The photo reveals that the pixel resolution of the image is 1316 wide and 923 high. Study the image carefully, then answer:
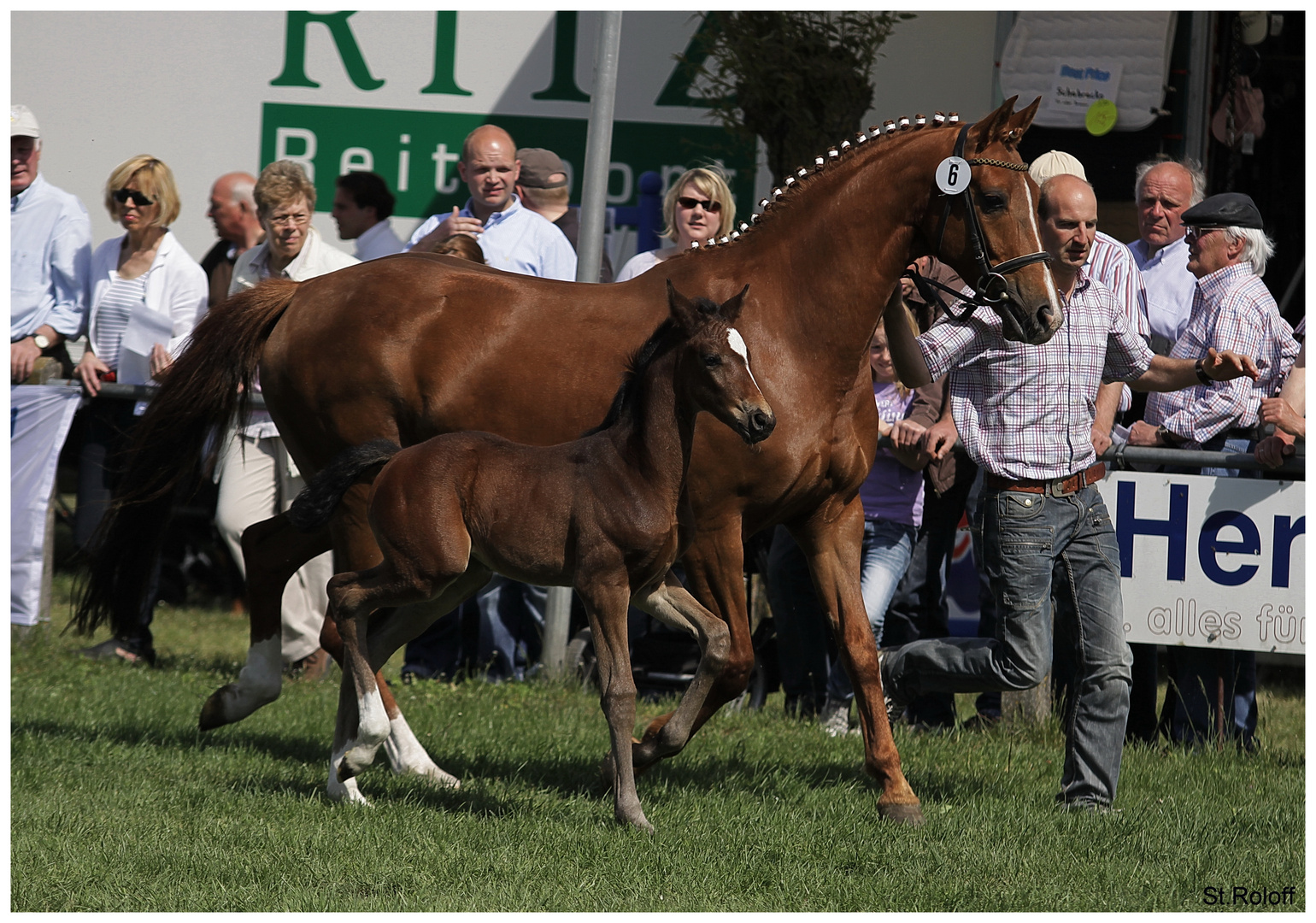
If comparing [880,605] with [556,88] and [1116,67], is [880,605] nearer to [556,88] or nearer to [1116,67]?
[1116,67]

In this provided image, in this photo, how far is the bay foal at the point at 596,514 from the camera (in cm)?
450

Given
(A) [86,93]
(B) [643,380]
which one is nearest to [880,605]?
(B) [643,380]

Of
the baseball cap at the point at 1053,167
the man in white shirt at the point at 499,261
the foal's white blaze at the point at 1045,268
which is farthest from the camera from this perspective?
the man in white shirt at the point at 499,261

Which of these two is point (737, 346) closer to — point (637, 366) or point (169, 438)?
point (637, 366)

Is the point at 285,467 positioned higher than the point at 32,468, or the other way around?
the point at 285,467

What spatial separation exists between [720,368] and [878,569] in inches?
105

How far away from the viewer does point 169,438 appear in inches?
247

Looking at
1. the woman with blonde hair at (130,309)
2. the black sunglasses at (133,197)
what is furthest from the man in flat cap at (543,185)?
the black sunglasses at (133,197)

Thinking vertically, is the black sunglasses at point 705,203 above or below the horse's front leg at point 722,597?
above

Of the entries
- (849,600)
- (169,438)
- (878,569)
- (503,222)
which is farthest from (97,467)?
(849,600)

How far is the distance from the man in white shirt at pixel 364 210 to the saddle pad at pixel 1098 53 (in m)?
4.03

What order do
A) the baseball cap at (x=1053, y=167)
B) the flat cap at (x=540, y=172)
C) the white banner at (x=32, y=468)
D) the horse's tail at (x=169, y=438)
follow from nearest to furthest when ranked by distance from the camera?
the baseball cap at (x=1053, y=167)
the horse's tail at (x=169, y=438)
the white banner at (x=32, y=468)
the flat cap at (x=540, y=172)

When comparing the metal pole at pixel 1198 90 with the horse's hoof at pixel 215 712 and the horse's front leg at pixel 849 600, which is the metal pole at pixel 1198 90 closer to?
the horse's front leg at pixel 849 600

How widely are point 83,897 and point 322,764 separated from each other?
1705 mm
